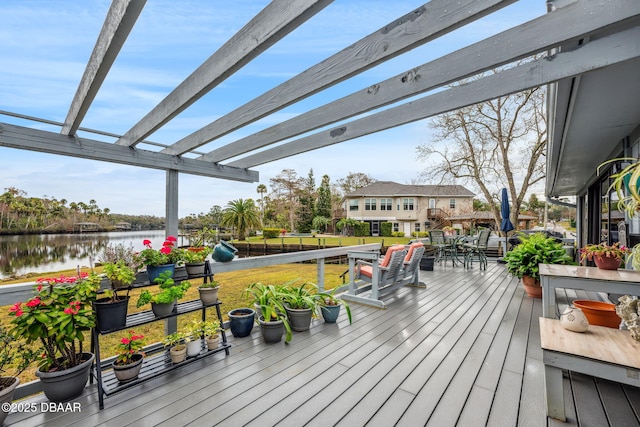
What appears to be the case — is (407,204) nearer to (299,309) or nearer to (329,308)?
(329,308)

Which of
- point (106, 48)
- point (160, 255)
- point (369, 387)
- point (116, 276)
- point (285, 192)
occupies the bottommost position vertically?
point (369, 387)

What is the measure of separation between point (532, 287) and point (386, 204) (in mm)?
23751

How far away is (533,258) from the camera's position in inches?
178

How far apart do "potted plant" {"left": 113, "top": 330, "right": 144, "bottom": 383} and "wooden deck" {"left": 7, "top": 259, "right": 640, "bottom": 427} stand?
0.41 feet

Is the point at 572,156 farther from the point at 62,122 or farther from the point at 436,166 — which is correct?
the point at 436,166

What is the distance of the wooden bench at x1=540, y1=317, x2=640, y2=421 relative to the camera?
63.1 inches

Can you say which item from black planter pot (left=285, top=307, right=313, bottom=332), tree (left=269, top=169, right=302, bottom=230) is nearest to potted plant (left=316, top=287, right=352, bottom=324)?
black planter pot (left=285, top=307, right=313, bottom=332)

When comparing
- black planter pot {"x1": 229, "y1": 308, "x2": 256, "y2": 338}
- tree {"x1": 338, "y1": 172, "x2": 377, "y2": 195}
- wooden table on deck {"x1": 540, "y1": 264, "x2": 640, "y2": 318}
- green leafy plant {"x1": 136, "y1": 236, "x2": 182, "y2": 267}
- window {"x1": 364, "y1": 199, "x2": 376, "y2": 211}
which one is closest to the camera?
wooden table on deck {"x1": 540, "y1": 264, "x2": 640, "y2": 318}

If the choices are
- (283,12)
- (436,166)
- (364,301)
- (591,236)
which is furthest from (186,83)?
(436,166)

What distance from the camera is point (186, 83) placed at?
2.17 m

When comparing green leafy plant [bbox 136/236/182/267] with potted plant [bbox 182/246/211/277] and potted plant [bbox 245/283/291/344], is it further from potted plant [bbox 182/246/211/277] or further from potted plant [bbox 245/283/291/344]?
potted plant [bbox 245/283/291/344]

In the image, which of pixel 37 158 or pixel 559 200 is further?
pixel 559 200

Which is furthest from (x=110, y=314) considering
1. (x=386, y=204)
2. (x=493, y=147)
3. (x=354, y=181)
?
(x=354, y=181)

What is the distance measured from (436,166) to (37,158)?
52.0 ft
